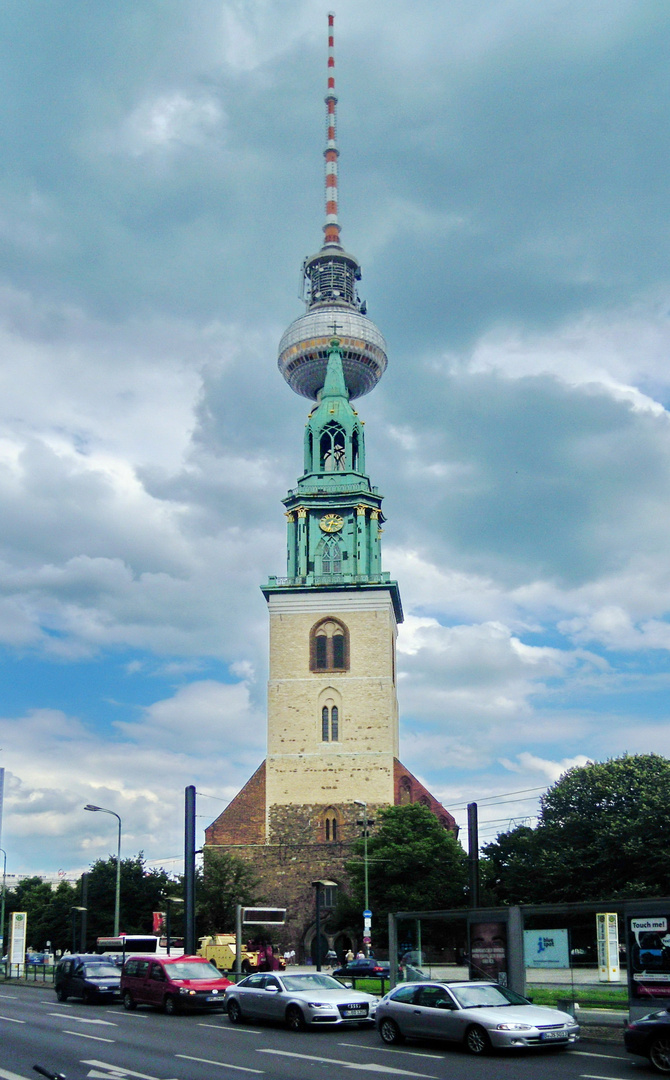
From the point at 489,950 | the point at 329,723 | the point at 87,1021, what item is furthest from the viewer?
the point at 329,723

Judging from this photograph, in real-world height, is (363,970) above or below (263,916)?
below

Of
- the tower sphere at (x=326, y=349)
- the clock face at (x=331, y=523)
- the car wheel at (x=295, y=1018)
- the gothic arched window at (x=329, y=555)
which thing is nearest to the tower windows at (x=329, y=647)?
the gothic arched window at (x=329, y=555)

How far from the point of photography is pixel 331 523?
7831 centimetres

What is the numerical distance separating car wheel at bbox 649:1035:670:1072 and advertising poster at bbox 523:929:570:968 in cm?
655

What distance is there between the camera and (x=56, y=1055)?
1891 centimetres

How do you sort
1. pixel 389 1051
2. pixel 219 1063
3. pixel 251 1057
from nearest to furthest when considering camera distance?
pixel 219 1063 < pixel 251 1057 < pixel 389 1051

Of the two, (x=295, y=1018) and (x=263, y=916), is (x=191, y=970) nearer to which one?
(x=295, y=1018)

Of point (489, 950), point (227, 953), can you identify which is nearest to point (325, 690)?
point (227, 953)

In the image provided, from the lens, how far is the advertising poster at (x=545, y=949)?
23.6 m

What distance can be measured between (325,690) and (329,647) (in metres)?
2.99

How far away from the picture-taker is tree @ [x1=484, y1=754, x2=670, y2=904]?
54.9 meters

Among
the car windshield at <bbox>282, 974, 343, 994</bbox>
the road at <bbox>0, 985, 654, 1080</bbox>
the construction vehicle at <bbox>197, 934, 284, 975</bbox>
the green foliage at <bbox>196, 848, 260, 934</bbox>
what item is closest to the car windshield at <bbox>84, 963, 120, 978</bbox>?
the road at <bbox>0, 985, 654, 1080</bbox>

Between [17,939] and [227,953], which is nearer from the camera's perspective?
[227,953]

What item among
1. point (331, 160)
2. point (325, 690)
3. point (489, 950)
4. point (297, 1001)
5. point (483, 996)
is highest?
point (331, 160)
